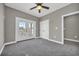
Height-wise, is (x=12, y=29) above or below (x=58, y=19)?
below

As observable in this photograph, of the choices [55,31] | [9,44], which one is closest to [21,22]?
[9,44]

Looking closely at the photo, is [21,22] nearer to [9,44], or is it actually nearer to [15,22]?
[15,22]

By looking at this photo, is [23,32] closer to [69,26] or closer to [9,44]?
[9,44]

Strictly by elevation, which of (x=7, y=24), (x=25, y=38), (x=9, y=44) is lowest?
(x=9, y=44)

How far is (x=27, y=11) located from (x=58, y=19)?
5.81 feet

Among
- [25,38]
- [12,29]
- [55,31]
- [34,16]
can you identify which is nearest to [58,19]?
[55,31]

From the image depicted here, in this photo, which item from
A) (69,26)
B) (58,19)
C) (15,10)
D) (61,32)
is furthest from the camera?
(69,26)

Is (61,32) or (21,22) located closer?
(21,22)

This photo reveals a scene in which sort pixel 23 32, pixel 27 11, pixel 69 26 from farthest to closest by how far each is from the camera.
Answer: pixel 69 26 → pixel 27 11 → pixel 23 32

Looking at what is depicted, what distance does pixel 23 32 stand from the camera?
6.83 feet

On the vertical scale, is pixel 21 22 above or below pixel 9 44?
above

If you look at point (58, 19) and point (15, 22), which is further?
point (58, 19)

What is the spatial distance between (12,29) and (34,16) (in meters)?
0.79

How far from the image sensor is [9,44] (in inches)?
87.0
